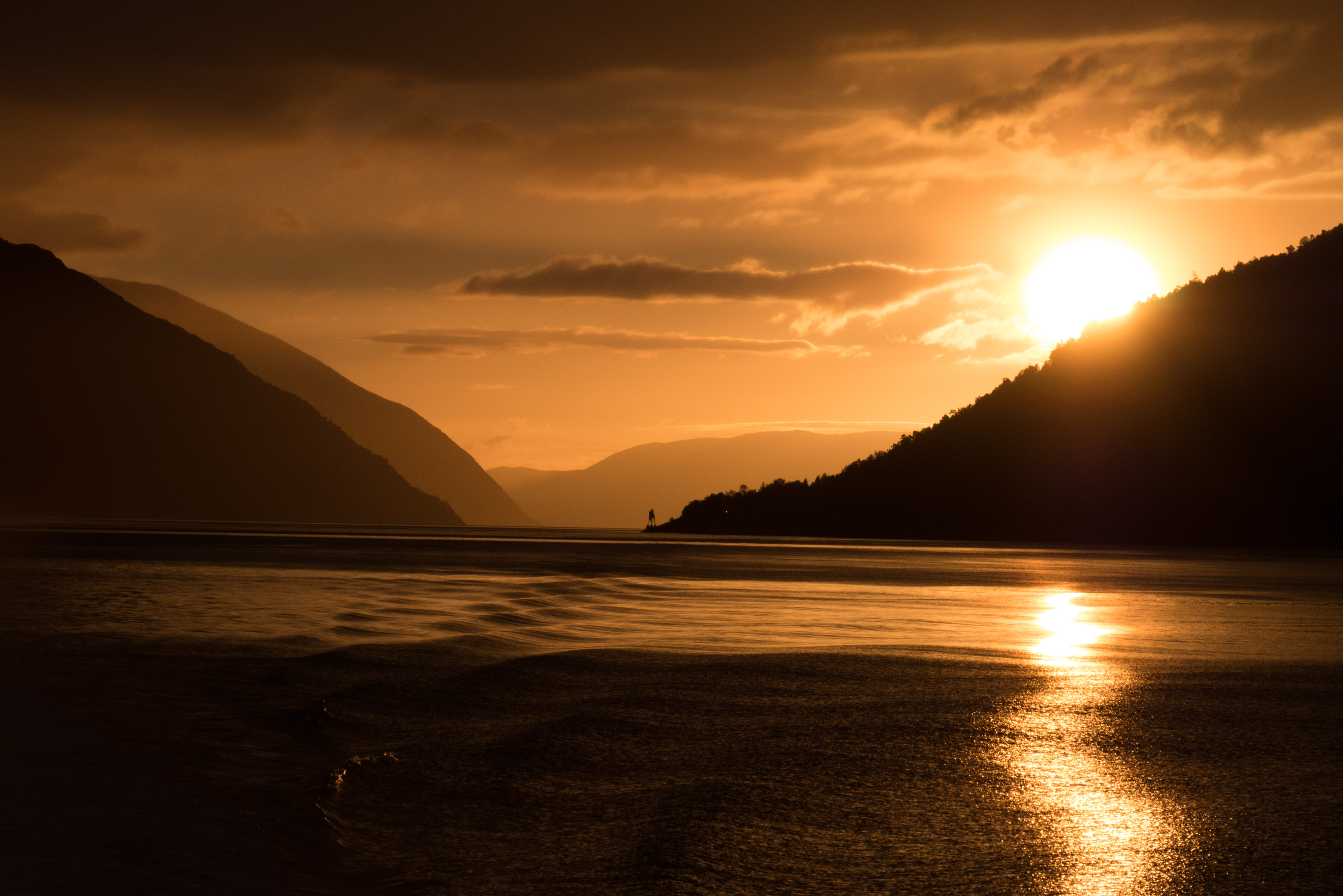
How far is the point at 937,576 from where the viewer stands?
43.9 metres

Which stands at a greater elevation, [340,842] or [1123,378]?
[1123,378]

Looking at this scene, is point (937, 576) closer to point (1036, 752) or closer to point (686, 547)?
point (1036, 752)

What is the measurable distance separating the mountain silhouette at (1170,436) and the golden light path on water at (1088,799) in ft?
440

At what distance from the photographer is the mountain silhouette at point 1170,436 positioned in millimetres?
136375

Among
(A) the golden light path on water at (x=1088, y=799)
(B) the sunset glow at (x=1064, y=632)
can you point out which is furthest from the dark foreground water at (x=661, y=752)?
(B) the sunset glow at (x=1064, y=632)

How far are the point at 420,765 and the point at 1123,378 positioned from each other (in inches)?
6481

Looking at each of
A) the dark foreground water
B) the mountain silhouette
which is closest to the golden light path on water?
the dark foreground water

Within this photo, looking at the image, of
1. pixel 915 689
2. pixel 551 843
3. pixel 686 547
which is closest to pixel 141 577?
pixel 915 689

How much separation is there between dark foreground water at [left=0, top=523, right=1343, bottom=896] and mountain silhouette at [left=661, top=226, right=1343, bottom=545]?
419 feet

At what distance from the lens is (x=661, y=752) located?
997 cm

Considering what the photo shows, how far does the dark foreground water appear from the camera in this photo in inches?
262

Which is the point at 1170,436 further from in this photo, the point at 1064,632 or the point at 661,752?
the point at 661,752

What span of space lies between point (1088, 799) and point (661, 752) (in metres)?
3.73

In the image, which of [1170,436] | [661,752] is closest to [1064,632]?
[661,752]
